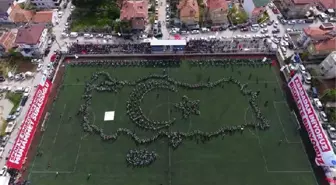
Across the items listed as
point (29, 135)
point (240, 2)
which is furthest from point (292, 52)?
point (29, 135)

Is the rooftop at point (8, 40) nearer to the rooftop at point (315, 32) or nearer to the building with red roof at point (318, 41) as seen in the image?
the building with red roof at point (318, 41)

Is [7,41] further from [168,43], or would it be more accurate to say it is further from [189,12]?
[189,12]

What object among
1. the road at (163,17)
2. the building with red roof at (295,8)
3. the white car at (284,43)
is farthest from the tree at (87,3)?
the building with red roof at (295,8)

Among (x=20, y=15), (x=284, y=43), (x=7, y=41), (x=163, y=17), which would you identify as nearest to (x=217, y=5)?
(x=163, y=17)

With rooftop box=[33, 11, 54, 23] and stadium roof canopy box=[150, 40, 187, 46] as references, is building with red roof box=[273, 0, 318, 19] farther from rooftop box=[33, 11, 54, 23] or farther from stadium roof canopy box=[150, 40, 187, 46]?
rooftop box=[33, 11, 54, 23]

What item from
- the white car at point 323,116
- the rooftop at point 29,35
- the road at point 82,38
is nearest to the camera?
the white car at point 323,116
